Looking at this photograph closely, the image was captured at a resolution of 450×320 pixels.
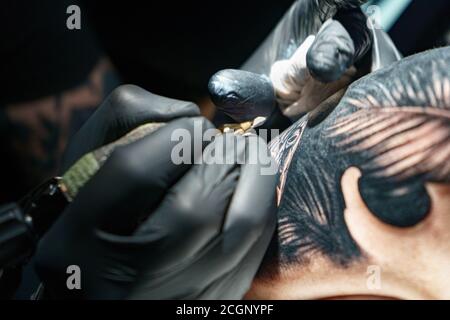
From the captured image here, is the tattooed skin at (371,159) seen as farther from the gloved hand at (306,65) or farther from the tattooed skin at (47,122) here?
the tattooed skin at (47,122)

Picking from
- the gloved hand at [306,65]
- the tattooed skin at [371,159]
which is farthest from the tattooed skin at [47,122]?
the tattooed skin at [371,159]

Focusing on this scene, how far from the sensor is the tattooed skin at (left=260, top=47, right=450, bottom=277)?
1.94ft

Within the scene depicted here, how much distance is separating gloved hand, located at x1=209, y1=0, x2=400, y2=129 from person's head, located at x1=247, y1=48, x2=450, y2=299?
8cm

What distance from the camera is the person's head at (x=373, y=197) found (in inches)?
23.3

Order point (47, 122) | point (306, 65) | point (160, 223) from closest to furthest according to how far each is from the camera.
A: point (160, 223) < point (306, 65) < point (47, 122)

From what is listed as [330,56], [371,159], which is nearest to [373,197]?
[371,159]

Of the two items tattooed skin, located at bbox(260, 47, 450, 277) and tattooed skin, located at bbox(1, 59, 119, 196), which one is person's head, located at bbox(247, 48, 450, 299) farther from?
tattooed skin, located at bbox(1, 59, 119, 196)

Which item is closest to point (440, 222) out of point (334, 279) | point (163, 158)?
point (334, 279)

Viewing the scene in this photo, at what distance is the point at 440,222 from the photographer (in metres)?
0.59

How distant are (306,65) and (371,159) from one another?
189 mm

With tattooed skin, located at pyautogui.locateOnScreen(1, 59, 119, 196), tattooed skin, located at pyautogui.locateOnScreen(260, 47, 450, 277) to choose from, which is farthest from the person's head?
tattooed skin, located at pyautogui.locateOnScreen(1, 59, 119, 196)

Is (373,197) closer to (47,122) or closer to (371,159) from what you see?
(371,159)

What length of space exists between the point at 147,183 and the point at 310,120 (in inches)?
12.1

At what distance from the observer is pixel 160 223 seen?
1.80 feet
